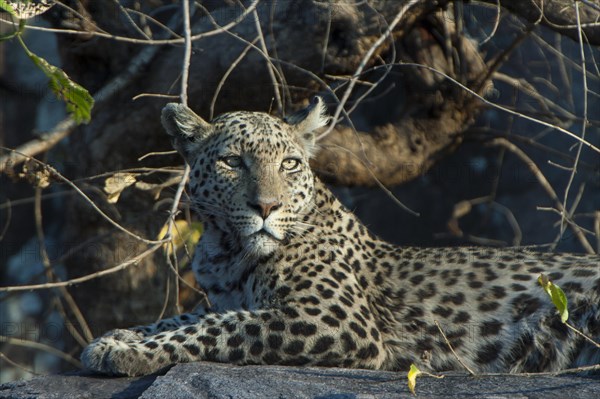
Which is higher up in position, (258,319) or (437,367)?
(258,319)

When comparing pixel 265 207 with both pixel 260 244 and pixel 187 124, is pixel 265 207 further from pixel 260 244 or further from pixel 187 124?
pixel 187 124

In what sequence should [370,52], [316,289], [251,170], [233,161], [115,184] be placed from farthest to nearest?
[370,52]
[115,184]
[233,161]
[251,170]
[316,289]

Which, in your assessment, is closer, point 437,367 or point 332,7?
point 437,367

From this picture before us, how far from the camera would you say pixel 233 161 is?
20.6 feet

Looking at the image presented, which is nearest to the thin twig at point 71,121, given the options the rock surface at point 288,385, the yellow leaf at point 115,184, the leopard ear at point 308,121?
the yellow leaf at point 115,184

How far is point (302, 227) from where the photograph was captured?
6.18m

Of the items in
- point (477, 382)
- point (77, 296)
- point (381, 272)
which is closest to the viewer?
point (477, 382)

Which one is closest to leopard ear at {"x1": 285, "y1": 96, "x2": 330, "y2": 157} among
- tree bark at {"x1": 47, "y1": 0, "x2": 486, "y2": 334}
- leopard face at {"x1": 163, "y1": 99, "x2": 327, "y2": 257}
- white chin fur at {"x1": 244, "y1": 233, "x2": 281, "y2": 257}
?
leopard face at {"x1": 163, "y1": 99, "x2": 327, "y2": 257}

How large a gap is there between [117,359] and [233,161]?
1.52 m

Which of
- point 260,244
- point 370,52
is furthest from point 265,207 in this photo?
point 370,52

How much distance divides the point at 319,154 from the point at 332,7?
4.21ft

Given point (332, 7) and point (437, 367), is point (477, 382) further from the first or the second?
point (332, 7)

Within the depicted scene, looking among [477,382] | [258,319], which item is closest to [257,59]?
[258,319]

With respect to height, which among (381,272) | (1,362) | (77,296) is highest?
(381,272)
